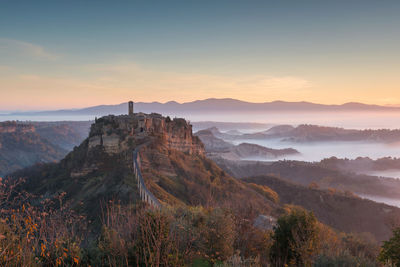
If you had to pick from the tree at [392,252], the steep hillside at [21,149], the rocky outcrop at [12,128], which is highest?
the rocky outcrop at [12,128]

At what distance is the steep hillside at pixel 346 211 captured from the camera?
53.0 metres

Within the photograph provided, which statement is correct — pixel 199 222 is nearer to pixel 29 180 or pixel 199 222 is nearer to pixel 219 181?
pixel 219 181

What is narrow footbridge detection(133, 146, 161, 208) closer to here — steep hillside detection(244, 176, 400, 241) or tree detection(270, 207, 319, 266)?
tree detection(270, 207, 319, 266)

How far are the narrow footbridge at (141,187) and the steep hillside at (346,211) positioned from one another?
39418 mm

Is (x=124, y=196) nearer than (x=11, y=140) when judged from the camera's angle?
Yes

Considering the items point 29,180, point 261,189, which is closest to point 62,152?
point 29,180

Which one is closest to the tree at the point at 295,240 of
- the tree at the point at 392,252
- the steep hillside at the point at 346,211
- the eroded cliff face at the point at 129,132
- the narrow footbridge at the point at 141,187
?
the tree at the point at 392,252

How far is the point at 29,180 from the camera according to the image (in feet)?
194

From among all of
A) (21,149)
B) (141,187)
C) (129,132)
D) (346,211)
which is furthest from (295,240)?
(21,149)

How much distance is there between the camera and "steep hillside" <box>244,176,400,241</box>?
53.0 meters

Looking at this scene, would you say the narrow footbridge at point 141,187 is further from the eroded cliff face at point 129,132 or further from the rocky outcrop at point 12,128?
the rocky outcrop at point 12,128

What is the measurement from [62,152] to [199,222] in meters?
180

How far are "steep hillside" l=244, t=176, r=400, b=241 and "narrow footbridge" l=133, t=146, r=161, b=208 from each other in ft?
129

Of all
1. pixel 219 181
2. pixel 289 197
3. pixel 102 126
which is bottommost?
pixel 289 197
